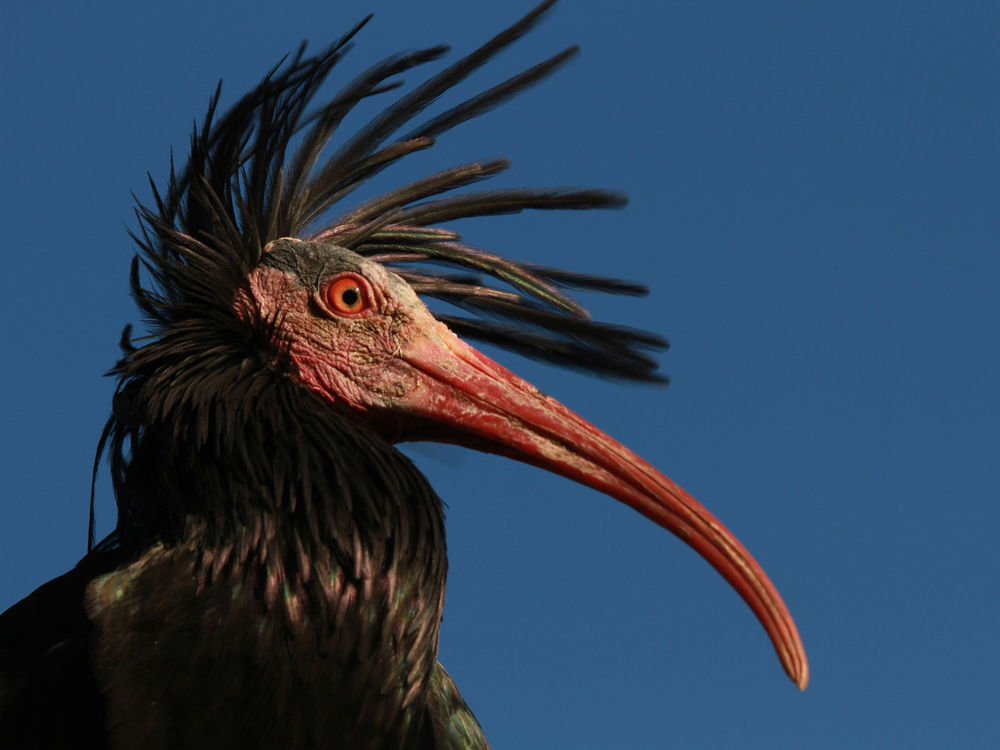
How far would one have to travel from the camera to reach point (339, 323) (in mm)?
6391

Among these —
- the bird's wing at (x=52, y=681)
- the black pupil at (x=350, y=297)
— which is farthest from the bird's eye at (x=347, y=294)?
the bird's wing at (x=52, y=681)

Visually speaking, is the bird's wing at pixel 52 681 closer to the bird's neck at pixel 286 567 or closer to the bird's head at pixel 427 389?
the bird's neck at pixel 286 567

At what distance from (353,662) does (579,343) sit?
2.47 metres

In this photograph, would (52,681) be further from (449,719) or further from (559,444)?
(559,444)

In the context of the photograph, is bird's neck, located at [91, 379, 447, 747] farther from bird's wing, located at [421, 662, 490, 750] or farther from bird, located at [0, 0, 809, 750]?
bird's wing, located at [421, 662, 490, 750]

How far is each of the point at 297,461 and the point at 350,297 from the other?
43.5 inches

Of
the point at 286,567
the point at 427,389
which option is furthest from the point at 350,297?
the point at 286,567

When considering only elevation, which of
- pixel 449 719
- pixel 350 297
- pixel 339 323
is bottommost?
pixel 449 719

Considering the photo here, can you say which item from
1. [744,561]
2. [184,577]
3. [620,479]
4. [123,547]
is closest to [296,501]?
[184,577]

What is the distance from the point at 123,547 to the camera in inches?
232

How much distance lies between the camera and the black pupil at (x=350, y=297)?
6465 mm

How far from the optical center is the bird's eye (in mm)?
6449

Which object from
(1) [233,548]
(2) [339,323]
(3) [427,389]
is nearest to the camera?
(1) [233,548]

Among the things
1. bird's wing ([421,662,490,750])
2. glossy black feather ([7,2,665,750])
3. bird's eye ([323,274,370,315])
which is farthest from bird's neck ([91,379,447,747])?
bird's wing ([421,662,490,750])
